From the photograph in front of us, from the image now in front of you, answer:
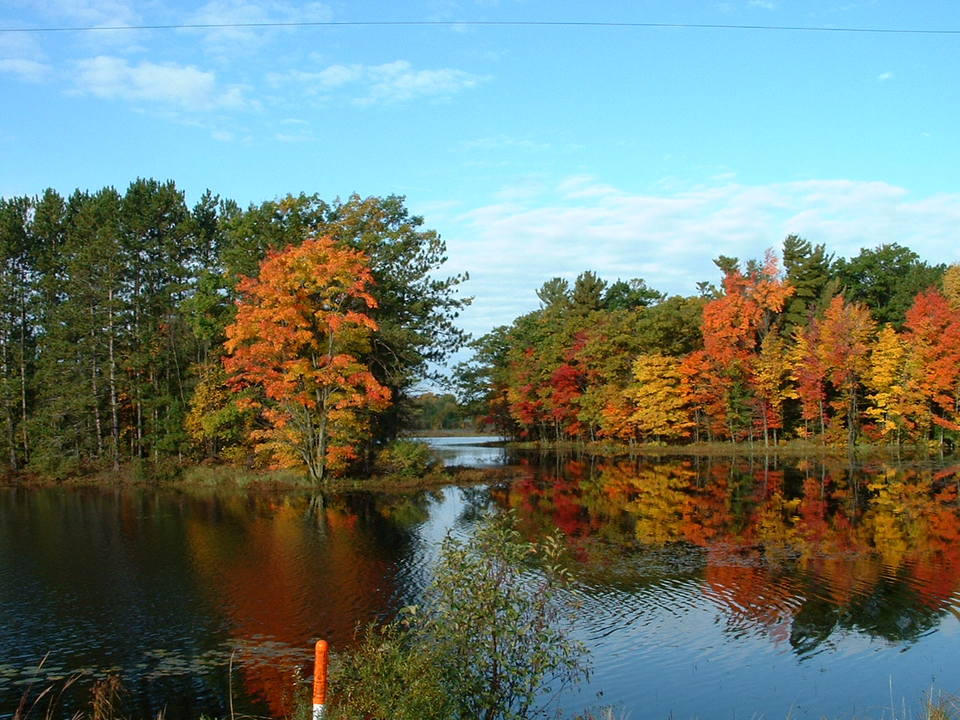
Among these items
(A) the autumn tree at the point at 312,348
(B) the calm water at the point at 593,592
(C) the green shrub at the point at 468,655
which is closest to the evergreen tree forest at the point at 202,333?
(A) the autumn tree at the point at 312,348

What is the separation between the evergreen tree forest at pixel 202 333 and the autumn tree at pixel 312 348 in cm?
9

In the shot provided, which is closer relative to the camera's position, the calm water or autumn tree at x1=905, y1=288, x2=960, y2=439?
the calm water

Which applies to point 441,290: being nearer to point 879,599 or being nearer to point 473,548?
point 879,599

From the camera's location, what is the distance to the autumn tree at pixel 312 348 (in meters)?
32.9

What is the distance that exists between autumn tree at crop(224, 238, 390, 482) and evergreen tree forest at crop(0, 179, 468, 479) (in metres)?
0.09

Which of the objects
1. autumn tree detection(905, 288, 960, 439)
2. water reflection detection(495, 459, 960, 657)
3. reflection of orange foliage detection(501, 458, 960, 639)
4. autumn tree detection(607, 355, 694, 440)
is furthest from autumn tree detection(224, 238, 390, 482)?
autumn tree detection(905, 288, 960, 439)

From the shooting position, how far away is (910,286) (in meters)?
63.5

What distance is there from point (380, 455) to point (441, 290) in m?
9.50

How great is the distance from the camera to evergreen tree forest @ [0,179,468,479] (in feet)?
111

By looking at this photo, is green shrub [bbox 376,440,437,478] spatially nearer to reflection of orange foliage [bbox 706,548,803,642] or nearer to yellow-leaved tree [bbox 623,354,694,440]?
reflection of orange foliage [bbox 706,548,803,642]

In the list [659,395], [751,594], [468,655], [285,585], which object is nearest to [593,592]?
[751,594]

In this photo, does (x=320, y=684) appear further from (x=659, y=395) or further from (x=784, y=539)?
(x=659, y=395)

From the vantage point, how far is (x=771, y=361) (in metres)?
53.8

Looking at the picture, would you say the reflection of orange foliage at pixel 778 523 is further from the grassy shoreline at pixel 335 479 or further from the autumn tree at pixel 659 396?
the autumn tree at pixel 659 396
